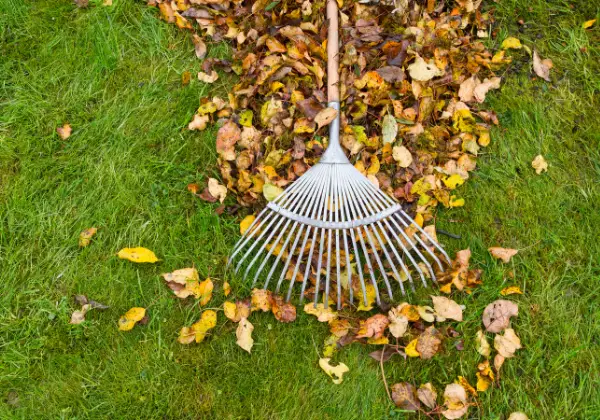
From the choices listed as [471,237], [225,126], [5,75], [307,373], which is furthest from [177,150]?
[471,237]

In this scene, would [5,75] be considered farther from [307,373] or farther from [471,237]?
[471,237]

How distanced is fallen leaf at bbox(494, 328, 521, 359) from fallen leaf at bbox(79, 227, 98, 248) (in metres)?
1.74

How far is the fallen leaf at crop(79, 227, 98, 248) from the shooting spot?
7.18ft

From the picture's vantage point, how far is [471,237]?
2.21 meters

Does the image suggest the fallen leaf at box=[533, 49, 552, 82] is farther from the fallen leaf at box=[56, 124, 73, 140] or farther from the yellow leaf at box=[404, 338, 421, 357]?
the fallen leaf at box=[56, 124, 73, 140]

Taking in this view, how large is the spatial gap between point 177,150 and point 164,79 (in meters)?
0.36

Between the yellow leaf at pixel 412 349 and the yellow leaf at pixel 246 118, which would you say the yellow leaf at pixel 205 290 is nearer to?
the yellow leaf at pixel 246 118

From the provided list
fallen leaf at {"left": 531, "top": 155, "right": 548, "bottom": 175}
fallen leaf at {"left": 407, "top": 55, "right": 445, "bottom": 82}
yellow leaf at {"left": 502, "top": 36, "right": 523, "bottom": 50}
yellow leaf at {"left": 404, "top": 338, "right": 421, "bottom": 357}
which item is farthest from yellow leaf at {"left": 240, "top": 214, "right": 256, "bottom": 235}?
yellow leaf at {"left": 502, "top": 36, "right": 523, "bottom": 50}

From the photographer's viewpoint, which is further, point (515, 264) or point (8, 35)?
point (8, 35)

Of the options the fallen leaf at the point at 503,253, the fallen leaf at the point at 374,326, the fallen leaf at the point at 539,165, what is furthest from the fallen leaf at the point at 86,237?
the fallen leaf at the point at 539,165

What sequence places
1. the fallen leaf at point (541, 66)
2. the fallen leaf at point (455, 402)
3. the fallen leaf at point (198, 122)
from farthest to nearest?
the fallen leaf at point (541, 66), the fallen leaf at point (198, 122), the fallen leaf at point (455, 402)

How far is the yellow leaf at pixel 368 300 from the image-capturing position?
205 centimetres

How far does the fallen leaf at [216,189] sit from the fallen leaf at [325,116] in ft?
1.62

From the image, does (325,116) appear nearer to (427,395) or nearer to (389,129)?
(389,129)
